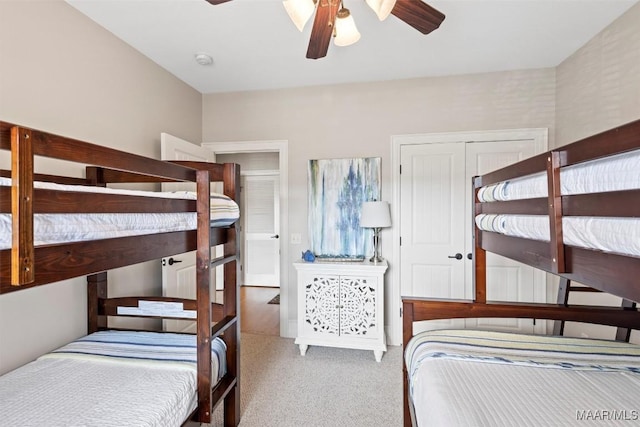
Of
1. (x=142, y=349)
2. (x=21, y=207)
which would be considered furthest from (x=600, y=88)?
(x=142, y=349)

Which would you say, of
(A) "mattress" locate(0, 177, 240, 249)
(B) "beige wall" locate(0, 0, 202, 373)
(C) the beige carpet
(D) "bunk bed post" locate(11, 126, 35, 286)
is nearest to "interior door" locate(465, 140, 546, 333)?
(C) the beige carpet

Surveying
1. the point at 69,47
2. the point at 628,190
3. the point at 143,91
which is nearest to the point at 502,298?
the point at 628,190

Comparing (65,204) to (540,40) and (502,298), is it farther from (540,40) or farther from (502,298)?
(502,298)

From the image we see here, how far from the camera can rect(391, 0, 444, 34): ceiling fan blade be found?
4.70 ft

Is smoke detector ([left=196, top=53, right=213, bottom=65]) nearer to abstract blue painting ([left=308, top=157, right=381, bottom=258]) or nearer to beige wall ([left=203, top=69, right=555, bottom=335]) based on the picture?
beige wall ([left=203, top=69, right=555, bottom=335])

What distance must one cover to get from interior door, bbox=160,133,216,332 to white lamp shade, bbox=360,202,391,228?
5.49 ft

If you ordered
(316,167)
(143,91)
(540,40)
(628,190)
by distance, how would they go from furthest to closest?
1. (316,167)
2. (143,91)
3. (540,40)
4. (628,190)

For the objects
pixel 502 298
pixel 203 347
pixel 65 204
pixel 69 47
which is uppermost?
pixel 69 47

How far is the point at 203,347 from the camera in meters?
1.49

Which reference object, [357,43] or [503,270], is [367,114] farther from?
[503,270]

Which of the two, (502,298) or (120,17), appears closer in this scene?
(120,17)

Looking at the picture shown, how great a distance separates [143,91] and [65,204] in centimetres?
209

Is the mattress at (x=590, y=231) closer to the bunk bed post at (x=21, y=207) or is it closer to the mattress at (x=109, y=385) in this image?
the bunk bed post at (x=21, y=207)

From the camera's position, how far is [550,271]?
39.0 inches
